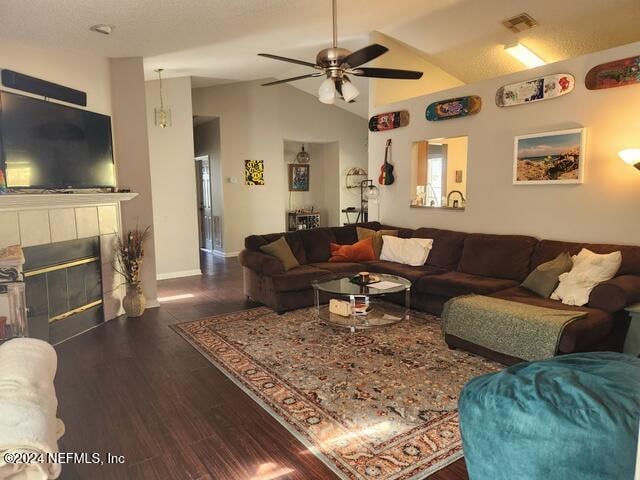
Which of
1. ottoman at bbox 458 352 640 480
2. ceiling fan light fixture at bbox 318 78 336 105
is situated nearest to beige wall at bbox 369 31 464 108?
ceiling fan light fixture at bbox 318 78 336 105

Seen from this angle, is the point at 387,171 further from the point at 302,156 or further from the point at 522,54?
the point at 302,156

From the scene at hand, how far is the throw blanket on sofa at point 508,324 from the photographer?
105 inches

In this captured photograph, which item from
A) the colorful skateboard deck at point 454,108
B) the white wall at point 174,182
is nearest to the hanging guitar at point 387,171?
the colorful skateboard deck at point 454,108

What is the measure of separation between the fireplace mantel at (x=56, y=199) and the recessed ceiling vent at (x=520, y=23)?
13.9 feet

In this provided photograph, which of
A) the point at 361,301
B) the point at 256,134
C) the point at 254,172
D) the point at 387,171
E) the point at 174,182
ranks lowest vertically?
the point at 361,301

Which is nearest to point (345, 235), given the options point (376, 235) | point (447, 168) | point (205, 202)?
point (376, 235)

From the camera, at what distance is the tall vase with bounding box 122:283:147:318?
433 centimetres

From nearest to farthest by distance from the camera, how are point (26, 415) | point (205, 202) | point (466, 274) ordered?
point (26, 415), point (466, 274), point (205, 202)

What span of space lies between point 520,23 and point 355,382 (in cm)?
390

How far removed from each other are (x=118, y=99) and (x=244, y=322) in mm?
2652

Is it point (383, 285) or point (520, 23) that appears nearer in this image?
point (383, 285)

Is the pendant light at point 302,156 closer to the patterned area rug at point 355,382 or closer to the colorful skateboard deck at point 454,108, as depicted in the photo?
the colorful skateboard deck at point 454,108

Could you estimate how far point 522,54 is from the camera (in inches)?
187

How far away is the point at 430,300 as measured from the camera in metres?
4.16
